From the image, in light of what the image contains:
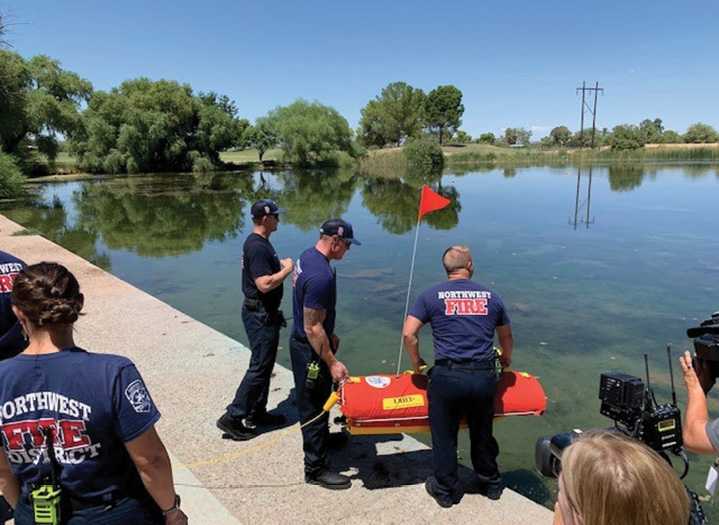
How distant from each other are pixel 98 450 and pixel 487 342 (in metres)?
2.54

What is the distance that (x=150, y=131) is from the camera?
5216 cm

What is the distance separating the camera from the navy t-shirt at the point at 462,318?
3489 millimetres

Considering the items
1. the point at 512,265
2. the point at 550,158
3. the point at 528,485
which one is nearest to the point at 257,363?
the point at 528,485

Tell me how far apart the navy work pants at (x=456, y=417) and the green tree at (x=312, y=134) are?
2451 inches

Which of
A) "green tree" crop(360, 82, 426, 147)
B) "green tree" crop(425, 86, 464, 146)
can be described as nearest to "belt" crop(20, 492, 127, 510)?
"green tree" crop(360, 82, 426, 147)

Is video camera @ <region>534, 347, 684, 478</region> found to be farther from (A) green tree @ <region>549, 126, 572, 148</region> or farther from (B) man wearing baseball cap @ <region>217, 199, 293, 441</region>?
(A) green tree @ <region>549, 126, 572, 148</region>

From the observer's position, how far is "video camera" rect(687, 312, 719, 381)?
7.70 feet

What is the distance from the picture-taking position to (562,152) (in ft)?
257

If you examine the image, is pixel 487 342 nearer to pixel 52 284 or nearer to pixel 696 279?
pixel 52 284

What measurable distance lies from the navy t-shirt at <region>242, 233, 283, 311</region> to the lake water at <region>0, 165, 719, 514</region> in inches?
60.4

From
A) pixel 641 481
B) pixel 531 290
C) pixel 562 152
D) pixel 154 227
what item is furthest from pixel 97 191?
pixel 562 152

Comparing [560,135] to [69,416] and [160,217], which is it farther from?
[69,416]

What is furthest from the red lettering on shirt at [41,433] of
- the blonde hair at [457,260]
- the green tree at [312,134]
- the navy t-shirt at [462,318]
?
the green tree at [312,134]

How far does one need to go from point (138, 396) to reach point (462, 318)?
231cm
